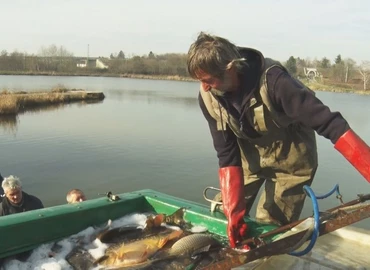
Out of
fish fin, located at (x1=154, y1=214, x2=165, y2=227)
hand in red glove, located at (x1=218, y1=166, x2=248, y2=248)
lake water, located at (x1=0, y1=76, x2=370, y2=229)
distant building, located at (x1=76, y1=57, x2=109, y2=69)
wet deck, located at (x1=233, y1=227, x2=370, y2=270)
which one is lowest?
lake water, located at (x1=0, y1=76, x2=370, y2=229)

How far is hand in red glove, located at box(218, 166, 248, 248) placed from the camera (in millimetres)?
3180

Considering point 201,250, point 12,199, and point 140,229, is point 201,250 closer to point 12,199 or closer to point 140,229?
point 140,229

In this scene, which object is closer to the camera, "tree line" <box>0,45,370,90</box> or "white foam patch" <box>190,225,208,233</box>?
"white foam patch" <box>190,225,208,233</box>

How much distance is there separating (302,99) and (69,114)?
77.6 feet

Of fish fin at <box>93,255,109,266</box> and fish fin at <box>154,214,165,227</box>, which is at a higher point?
fish fin at <box>154,214,165,227</box>

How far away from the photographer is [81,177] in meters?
11.1

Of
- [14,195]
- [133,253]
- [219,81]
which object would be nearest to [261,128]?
[219,81]

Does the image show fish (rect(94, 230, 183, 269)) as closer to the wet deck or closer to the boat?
the boat

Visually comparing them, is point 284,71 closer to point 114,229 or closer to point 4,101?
point 114,229

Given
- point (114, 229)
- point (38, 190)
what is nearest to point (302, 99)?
point (114, 229)

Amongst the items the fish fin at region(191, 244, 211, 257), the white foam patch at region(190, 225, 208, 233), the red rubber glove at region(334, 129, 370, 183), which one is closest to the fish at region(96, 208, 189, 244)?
the white foam patch at region(190, 225, 208, 233)

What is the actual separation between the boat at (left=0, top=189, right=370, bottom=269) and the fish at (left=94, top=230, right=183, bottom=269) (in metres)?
0.52

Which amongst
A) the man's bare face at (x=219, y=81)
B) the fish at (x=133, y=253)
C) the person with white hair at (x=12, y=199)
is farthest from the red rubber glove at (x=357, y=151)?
the person with white hair at (x=12, y=199)

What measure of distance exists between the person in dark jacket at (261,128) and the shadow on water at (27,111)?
17.0 m
